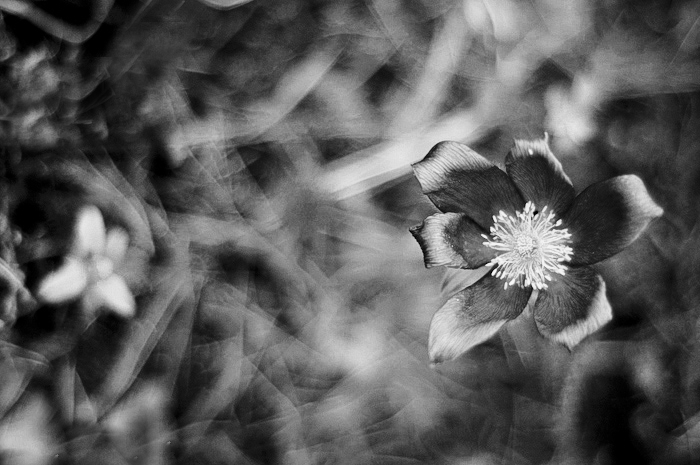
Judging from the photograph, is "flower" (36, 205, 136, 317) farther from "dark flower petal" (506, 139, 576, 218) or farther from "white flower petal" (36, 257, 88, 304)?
"dark flower petal" (506, 139, 576, 218)

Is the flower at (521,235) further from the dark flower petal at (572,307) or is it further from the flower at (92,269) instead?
the flower at (92,269)

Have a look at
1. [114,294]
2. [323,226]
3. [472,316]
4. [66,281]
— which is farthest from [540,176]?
[66,281]

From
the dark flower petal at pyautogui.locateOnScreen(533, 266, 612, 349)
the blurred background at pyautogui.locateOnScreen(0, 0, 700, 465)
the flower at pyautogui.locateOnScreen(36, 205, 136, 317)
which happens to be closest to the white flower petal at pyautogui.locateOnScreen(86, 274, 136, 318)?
the flower at pyautogui.locateOnScreen(36, 205, 136, 317)

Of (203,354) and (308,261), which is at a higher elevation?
(308,261)

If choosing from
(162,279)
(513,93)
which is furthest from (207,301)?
(513,93)

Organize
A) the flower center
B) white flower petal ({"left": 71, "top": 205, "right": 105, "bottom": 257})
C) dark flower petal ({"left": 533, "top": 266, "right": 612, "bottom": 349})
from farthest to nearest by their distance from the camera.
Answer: white flower petal ({"left": 71, "top": 205, "right": 105, "bottom": 257}) → the flower center → dark flower petal ({"left": 533, "top": 266, "right": 612, "bottom": 349})

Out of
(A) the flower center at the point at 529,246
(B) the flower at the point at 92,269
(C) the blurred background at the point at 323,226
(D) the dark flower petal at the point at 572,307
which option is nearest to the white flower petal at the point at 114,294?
(B) the flower at the point at 92,269

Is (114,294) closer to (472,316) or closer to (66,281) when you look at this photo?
(66,281)

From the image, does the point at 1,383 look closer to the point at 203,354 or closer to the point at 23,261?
the point at 23,261
